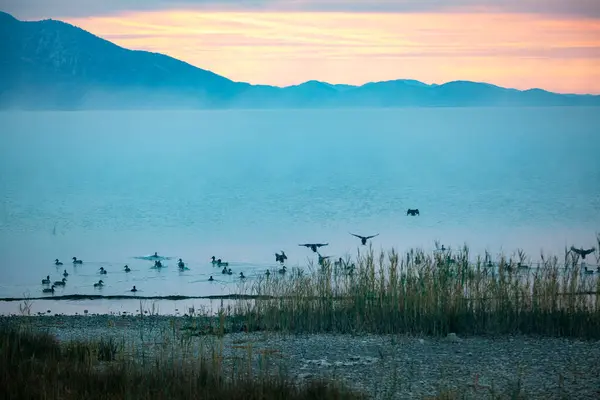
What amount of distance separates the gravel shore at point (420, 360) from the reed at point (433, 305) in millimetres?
366

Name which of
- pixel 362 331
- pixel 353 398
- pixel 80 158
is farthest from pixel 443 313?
pixel 80 158

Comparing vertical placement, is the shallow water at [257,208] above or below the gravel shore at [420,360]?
above

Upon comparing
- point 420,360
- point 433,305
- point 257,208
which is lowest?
point 420,360

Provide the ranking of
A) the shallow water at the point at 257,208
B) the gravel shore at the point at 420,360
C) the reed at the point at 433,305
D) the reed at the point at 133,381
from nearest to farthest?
1. the reed at the point at 133,381
2. the gravel shore at the point at 420,360
3. the reed at the point at 433,305
4. the shallow water at the point at 257,208

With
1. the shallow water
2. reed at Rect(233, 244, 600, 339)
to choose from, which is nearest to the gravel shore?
reed at Rect(233, 244, 600, 339)

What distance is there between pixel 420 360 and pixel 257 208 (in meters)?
34.5

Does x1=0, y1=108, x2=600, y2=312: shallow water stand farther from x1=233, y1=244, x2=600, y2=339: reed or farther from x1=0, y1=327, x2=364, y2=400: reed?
x1=0, y1=327, x2=364, y2=400: reed

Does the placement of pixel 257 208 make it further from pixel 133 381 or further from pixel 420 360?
pixel 133 381

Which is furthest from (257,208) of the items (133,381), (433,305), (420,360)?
(133,381)

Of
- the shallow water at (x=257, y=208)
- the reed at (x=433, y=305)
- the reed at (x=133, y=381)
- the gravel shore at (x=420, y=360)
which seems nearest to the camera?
the reed at (x=133, y=381)

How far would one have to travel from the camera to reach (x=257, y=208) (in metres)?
44.8

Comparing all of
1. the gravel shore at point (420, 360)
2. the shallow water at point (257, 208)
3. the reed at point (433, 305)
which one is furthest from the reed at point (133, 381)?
the shallow water at point (257, 208)

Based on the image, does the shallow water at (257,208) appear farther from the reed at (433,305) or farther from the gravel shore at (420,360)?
the gravel shore at (420,360)

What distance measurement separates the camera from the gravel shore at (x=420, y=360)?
923cm
